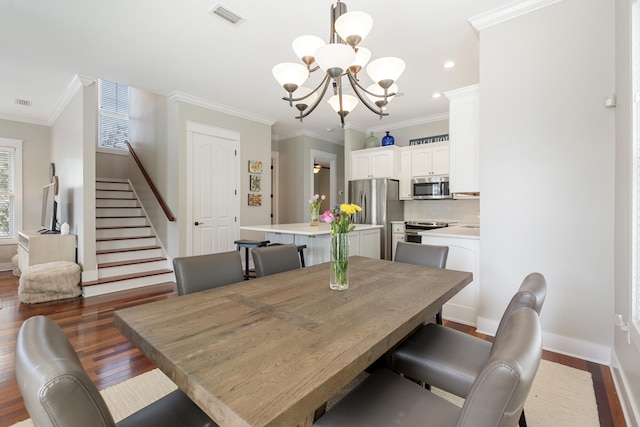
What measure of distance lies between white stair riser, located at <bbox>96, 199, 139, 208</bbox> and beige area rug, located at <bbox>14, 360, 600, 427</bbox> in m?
4.64

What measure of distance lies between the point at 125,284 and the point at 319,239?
2.84m

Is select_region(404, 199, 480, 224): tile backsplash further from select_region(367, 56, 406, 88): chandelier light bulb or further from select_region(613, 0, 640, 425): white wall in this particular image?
select_region(367, 56, 406, 88): chandelier light bulb

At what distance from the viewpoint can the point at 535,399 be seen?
1816 millimetres

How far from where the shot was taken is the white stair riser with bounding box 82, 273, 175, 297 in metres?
3.88

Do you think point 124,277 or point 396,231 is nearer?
point 124,277

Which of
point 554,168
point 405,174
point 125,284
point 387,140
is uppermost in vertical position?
point 387,140

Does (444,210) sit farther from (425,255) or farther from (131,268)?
(131,268)

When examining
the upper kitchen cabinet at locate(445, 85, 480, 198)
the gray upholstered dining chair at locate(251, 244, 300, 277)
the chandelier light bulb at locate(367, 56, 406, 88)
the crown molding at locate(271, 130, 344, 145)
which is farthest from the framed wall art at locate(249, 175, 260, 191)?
the chandelier light bulb at locate(367, 56, 406, 88)

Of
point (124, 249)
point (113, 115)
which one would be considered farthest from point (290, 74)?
point (113, 115)

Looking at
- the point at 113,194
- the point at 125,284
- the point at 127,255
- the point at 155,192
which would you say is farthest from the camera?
the point at 113,194

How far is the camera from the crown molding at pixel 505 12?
241cm

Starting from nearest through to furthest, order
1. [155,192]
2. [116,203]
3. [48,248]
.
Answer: [48,248]
[155,192]
[116,203]

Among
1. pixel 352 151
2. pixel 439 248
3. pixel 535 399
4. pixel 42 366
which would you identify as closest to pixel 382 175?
pixel 352 151

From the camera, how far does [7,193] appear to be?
540 centimetres
